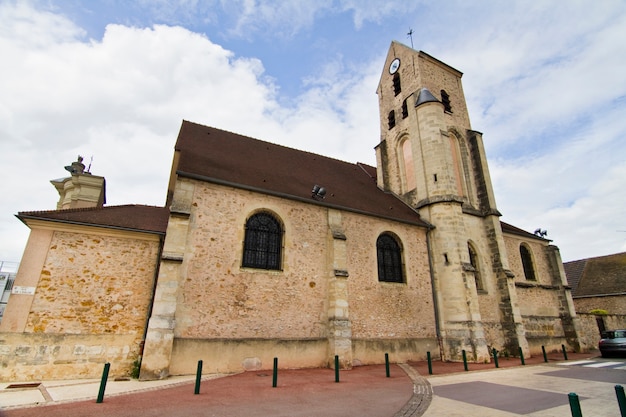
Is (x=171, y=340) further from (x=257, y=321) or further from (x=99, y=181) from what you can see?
(x=99, y=181)

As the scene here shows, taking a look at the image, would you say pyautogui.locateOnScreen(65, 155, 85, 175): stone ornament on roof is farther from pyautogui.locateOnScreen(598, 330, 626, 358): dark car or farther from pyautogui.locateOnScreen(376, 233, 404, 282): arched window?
pyautogui.locateOnScreen(598, 330, 626, 358): dark car

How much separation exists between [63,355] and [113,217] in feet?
12.8

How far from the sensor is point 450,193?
578 inches

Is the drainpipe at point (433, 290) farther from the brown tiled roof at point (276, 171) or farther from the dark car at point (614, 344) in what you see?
the dark car at point (614, 344)

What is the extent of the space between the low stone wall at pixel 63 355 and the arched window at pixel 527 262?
18.9 m

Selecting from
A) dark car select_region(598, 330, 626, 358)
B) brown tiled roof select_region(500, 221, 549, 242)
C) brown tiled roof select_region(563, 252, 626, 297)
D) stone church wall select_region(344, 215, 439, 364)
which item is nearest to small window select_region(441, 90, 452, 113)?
brown tiled roof select_region(500, 221, 549, 242)

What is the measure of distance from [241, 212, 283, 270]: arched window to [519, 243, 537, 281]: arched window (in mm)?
14470

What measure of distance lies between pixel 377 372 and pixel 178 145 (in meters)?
10.5

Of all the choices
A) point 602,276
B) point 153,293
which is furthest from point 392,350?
point 602,276

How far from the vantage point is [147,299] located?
9422 millimetres

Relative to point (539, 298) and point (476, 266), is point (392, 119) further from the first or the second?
point (539, 298)

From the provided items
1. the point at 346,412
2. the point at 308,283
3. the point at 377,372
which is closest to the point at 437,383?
the point at 377,372

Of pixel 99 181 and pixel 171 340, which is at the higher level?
pixel 99 181

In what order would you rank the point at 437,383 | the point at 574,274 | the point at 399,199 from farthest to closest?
the point at 574,274 → the point at 399,199 → the point at 437,383
